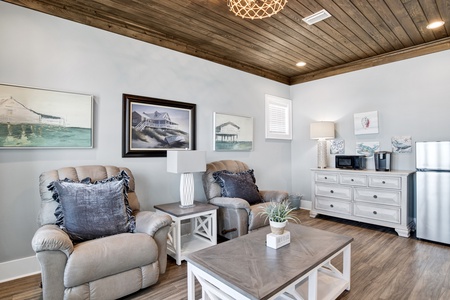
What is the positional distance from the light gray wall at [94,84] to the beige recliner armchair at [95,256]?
347 mm

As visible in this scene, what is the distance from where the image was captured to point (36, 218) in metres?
2.38

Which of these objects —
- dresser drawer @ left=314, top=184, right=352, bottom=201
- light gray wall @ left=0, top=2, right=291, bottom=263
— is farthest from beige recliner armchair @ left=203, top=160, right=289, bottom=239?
dresser drawer @ left=314, top=184, right=352, bottom=201

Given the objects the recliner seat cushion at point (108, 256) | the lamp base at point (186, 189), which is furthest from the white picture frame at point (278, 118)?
the recliner seat cushion at point (108, 256)

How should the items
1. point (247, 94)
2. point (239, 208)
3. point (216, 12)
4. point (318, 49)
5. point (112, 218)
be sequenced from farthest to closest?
point (247, 94), point (318, 49), point (239, 208), point (216, 12), point (112, 218)

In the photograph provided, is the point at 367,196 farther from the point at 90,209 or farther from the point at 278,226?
the point at 90,209

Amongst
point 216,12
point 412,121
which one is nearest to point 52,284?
point 216,12

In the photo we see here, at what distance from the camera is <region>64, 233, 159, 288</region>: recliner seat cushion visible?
1.71 metres

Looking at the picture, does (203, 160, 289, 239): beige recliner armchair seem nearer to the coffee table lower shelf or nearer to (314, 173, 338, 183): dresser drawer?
the coffee table lower shelf

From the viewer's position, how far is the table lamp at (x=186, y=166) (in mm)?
2775

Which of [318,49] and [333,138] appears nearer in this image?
[318,49]

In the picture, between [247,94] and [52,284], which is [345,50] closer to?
[247,94]

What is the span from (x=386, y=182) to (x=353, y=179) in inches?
17.9

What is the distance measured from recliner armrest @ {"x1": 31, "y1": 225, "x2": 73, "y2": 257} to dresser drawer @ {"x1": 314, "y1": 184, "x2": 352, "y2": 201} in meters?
3.75

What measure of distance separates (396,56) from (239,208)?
136 inches
